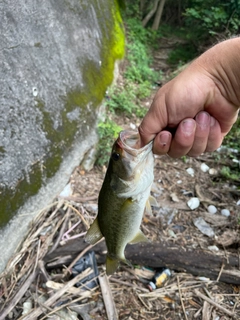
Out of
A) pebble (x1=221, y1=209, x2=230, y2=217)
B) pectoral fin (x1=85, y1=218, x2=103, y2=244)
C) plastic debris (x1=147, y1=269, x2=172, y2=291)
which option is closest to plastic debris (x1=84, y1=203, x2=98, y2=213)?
plastic debris (x1=147, y1=269, x2=172, y2=291)

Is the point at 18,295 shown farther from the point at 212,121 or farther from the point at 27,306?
the point at 212,121

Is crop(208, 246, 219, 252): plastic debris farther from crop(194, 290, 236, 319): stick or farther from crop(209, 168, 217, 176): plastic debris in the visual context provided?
crop(209, 168, 217, 176): plastic debris

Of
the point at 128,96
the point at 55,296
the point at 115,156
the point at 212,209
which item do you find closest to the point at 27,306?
the point at 55,296

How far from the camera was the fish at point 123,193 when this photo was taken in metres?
1.70

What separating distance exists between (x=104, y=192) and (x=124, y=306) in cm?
163

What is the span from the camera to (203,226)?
3783mm

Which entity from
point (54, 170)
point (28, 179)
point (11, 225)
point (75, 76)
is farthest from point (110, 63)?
point (11, 225)

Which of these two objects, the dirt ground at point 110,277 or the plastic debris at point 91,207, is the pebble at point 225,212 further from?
the plastic debris at point 91,207

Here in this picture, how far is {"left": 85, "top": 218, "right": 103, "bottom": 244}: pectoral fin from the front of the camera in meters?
2.08

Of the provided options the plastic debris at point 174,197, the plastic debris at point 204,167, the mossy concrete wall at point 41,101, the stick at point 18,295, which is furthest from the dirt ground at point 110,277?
the plastic debris at point 204,167

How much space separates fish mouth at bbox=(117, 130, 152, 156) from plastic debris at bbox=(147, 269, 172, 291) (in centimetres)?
193

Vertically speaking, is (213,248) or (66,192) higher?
(66,192)

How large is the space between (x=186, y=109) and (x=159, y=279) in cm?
211

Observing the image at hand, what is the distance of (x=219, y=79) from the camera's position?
180cm
